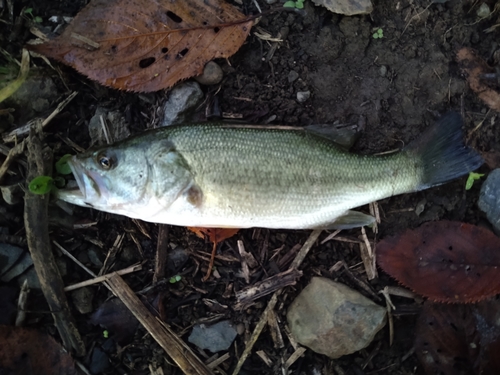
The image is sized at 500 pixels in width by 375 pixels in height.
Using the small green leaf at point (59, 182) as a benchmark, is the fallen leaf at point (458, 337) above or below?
below

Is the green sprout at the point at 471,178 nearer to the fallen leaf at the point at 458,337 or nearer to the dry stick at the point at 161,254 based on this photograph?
the fallen leaf at the point at 458,337

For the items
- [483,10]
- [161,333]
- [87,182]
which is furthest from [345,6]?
[161,333]

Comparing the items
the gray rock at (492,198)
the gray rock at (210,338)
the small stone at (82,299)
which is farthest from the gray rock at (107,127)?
the gray rock at (492,198)

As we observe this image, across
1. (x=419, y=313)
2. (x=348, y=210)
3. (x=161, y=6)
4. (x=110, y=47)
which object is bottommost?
(x=419, y=313)

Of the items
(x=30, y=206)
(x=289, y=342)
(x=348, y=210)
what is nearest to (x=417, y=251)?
(x=348, y=210)

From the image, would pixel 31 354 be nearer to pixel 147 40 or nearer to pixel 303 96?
pixel 147 40

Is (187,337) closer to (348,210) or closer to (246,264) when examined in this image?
(246,264)
